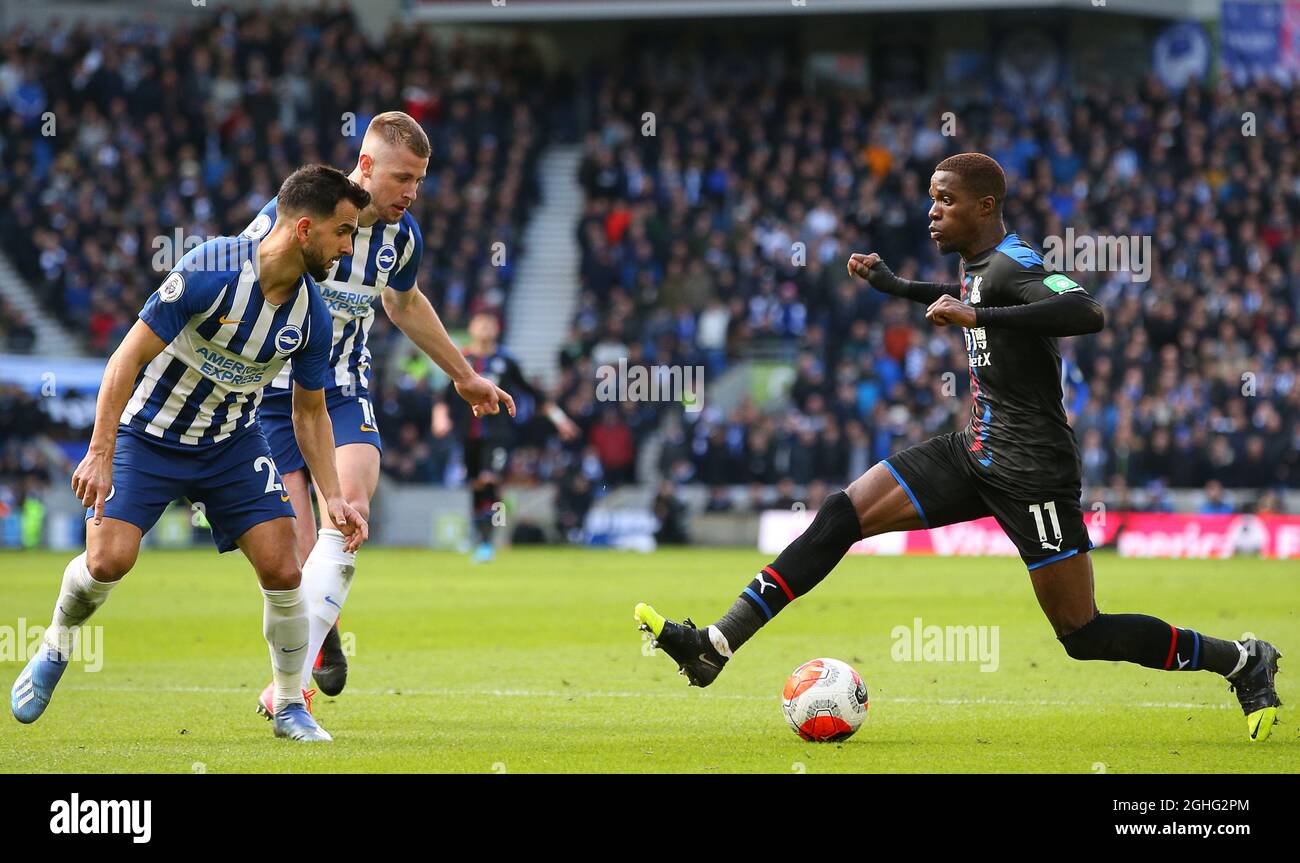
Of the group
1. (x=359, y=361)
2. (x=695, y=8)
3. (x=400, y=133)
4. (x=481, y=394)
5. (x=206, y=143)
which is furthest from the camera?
(x=695, y=8)

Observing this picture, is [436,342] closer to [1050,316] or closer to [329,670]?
[329,670]

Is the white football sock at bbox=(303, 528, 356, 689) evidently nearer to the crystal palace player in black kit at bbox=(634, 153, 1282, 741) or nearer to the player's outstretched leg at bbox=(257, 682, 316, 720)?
the player's outstretched leg at bbox=(257, 682, 316, 720)

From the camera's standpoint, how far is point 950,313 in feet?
22.4

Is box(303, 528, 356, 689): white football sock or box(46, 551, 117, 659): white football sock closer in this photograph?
box(46, 551, 117, 659): white football sock

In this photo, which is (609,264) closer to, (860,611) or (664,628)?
(860,611)

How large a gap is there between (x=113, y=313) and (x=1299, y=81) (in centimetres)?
2161

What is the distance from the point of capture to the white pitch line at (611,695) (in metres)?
8.73

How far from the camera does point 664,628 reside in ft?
23.7

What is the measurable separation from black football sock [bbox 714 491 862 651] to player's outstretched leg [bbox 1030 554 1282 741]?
82cm

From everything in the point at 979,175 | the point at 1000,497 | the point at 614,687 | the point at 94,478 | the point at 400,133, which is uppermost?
the point at 400,133

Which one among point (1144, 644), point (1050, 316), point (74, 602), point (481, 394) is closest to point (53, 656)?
point (74, 602)

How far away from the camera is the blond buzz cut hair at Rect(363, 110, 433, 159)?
7809 mm

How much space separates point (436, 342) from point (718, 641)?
7.31 ft

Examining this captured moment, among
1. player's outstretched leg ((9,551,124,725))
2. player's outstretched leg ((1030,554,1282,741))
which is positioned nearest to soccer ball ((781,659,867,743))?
player's outstretched leg ((1030,554,1282,741))
